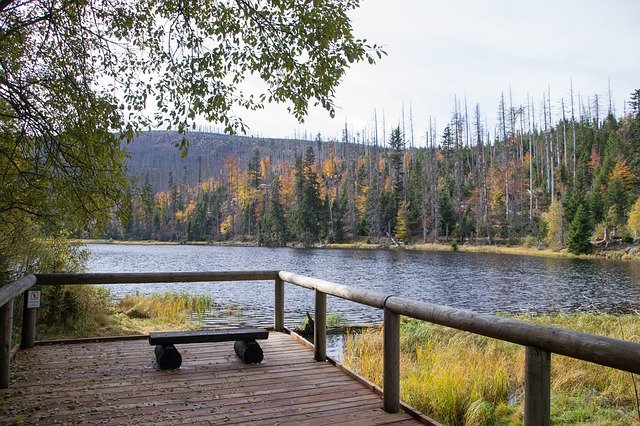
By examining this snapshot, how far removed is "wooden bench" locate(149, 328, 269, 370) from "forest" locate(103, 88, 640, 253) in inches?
1661

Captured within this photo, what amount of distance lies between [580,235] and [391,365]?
49.4 metres

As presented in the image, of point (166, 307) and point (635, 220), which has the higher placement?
point (635, 220)

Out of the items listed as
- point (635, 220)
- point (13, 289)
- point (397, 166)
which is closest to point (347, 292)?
point (13, 289)

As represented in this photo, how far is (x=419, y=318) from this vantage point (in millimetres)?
3977

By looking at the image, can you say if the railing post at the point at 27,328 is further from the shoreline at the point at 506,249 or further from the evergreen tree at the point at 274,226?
the evergreen tree at the point at 274,226

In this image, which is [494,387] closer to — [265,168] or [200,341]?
[200,341]

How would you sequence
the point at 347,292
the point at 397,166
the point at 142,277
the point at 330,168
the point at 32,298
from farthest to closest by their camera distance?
the point at 330,168 < the point at 397,166 < the point at 142,277 < the point at 32,298 < the point at 347,292

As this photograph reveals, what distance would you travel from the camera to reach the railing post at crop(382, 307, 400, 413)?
4215mm

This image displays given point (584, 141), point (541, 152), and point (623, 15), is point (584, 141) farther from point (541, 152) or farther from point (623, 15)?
point (623, 15)

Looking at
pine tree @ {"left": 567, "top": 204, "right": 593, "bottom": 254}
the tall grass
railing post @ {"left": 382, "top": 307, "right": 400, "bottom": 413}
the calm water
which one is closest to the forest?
pine tree @ {"left": 567, "top": 204, "right": 593, "bottom": 254}

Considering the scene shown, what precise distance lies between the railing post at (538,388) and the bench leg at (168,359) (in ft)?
12.9

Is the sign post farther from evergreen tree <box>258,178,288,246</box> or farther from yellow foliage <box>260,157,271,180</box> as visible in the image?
yellow foliage <box>260,157,271,180</box>

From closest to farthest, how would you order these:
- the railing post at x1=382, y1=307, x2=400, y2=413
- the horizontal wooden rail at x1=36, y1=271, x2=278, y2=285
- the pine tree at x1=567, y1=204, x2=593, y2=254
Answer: the railing post at x1=382, y1=307, x2=400, y2=413 < the horizontal wooden rail at x1=36, y1=271, x2=278, y2=285 < the pine tree at x1=567, y1=204, x2=593, y2=254

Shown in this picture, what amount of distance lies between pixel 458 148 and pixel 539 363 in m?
89.5
